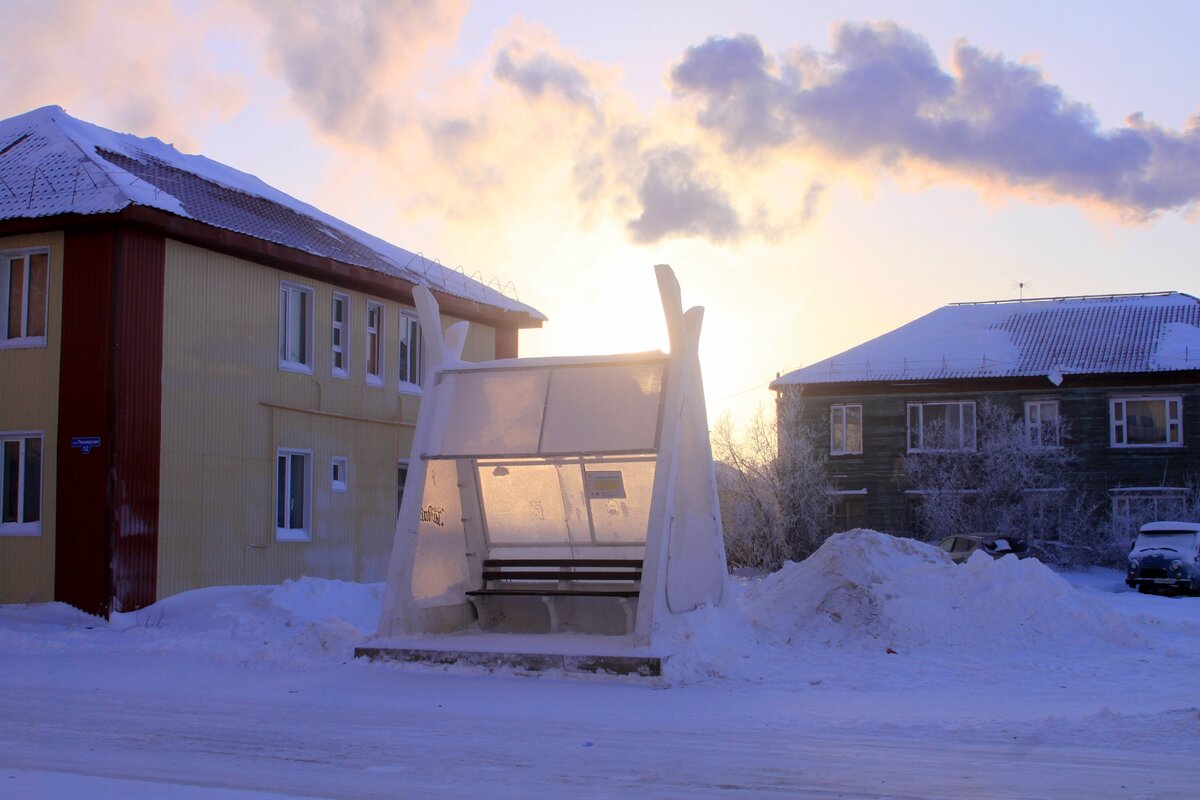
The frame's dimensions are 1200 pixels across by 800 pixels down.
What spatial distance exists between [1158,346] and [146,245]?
34.5m

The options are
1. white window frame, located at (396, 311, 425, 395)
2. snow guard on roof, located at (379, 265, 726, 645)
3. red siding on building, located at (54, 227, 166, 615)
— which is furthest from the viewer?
white window frame, located at (396, 311, 425, 395)

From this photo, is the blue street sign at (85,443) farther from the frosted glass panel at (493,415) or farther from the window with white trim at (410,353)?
the window with white trim at (410,353)

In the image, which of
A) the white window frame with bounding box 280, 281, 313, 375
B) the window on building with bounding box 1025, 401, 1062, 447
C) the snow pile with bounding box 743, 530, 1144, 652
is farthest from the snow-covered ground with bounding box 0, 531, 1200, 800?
the window on building with bounding box 1025, 401, 1062, 447

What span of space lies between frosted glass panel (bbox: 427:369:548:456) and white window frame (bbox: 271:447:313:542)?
7983 mm

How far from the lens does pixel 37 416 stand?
1931 cm

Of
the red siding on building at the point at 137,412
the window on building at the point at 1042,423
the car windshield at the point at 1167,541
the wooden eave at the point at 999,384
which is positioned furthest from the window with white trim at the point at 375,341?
the window on building at the point at 1042,423

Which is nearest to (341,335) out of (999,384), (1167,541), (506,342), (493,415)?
(506,342)

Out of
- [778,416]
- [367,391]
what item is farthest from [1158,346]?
[367,391]

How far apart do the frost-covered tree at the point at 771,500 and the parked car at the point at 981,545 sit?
683 centimetres

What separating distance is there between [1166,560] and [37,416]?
81.5 ft

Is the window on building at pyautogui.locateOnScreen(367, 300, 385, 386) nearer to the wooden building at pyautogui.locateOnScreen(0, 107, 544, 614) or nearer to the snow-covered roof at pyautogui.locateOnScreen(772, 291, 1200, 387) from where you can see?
the wooden building at pyautogui.locateOnScreen(0, 107, 544, 614)

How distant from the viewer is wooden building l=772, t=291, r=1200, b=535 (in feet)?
135

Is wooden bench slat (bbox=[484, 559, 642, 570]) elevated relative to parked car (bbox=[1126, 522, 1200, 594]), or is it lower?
elevated

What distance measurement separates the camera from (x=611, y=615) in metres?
15.1
